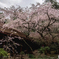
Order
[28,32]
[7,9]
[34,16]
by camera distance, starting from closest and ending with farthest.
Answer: [7,9], [34,16], [28,32]

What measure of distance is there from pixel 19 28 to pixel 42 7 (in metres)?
4.12

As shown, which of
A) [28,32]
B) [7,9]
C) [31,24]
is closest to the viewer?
[7,9]

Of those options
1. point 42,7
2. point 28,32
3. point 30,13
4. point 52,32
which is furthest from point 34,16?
point 52,32

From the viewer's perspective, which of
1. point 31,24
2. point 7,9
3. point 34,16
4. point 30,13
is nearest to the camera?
point 7,9

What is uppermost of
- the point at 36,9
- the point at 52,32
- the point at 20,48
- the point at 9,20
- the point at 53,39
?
the point at 36,9

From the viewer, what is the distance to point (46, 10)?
800 cm

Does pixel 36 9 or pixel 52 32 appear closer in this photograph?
pixel 36 9

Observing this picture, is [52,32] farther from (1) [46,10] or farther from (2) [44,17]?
(1) [46,10]

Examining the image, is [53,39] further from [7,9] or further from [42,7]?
[7,9]

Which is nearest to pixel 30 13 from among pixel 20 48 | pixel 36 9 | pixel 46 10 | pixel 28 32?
pixel 36 9

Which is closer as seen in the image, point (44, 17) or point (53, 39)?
point (44, 17)

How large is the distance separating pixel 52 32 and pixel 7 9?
584cm

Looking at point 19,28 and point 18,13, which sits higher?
point 18,13

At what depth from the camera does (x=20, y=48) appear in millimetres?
9383
